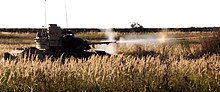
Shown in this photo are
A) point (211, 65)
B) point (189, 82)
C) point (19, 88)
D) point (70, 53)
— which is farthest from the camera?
point (70, 53)

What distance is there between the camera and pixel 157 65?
988cm

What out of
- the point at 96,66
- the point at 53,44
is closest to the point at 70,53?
the point at 53,44

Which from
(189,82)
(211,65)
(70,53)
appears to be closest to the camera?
(189,82)

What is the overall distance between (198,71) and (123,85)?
1.68m

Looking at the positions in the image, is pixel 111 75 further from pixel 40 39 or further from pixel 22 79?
pixel 40 39

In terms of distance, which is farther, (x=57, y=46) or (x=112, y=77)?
(x=57, y=46)

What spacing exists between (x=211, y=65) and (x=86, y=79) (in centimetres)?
268

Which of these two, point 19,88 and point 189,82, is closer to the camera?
point 19,88

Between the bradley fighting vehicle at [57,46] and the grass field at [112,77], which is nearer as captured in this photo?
the grass field at [112,77]

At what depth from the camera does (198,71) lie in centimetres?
998

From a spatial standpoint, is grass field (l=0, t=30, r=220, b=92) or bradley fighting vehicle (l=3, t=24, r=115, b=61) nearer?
grass field (l=0, t=30, r=220, b=92)

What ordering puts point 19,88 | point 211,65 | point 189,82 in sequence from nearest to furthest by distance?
point 19,88 < point 189,82 < point 211,65

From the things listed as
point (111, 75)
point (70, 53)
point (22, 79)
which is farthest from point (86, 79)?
point (70, 53)

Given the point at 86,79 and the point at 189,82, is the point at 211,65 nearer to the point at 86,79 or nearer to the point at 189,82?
the point at 189,82
